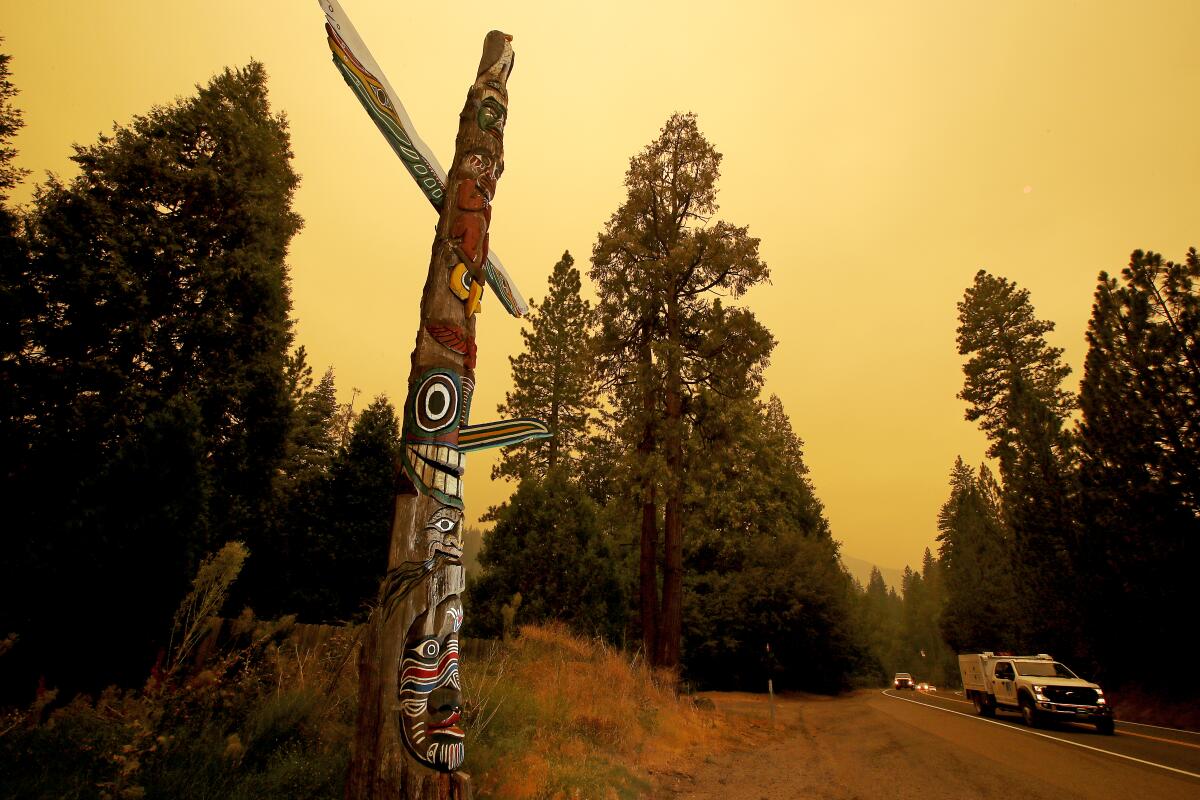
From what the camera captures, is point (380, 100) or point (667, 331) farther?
point (667, 331)

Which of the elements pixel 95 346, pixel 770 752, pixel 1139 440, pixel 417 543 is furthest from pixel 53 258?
pixel 1139 440

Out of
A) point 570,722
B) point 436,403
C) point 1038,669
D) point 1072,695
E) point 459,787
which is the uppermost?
point 436,403

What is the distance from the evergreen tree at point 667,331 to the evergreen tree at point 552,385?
11.4 meters

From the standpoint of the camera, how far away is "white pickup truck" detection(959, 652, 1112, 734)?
12805 mm

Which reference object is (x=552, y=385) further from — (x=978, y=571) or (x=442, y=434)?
(x=978, y=571)

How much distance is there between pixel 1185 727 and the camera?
52.2ft

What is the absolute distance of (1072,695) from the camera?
13023 mm

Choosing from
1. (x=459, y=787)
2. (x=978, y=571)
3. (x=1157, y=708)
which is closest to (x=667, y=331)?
(x=459, y=787)

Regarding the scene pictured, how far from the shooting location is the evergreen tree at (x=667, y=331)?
14.0 m

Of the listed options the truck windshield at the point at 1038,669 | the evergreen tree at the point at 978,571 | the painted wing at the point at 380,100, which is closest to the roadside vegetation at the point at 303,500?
the painted wing at the point at 380,100

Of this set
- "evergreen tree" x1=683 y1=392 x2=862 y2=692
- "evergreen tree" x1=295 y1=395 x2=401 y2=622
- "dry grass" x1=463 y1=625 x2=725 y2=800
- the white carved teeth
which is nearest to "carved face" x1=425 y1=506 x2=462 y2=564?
the white carved teeth

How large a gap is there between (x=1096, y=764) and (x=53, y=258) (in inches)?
841

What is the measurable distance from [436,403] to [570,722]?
239 inches

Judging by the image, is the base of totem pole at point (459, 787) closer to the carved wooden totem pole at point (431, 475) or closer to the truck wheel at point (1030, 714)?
the carved wooden totem pole at point (431, 475)
